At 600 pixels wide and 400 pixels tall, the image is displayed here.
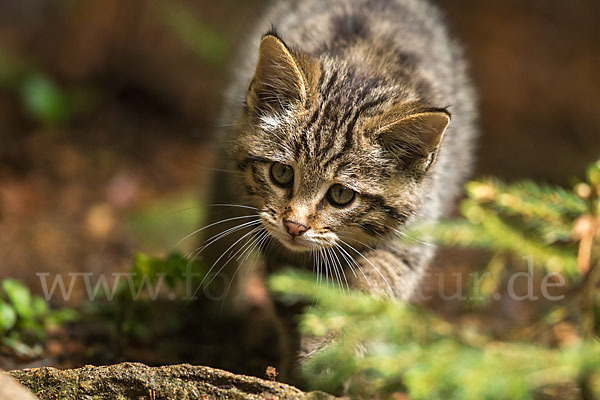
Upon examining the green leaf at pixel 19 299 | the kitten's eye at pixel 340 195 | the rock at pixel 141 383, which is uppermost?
the kitten's eye at pixel 340 195

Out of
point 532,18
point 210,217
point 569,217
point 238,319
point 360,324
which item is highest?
point 532,18

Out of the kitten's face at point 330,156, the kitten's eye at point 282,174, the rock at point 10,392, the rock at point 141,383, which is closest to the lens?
the rock at point 10,392

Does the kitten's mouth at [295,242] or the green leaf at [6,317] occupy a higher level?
the kitten's mouth at [295,242]

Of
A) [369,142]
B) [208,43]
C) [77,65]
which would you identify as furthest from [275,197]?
[77,65]

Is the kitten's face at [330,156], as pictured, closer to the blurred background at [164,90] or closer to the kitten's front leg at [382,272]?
the kitten's front leg at [382,272]

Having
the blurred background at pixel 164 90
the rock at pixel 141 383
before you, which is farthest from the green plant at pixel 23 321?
the blurred background at pixel 164 90

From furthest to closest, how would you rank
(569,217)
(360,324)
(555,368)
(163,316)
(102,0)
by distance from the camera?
(102,0) < (163,316) < (569,217) < (360,324) < (555,368)

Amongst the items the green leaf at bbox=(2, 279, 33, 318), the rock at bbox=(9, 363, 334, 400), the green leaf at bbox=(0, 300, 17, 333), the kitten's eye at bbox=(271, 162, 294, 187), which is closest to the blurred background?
the green leaf at bbox=(2, 279, 33, 318)

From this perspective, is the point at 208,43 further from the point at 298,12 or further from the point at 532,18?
the point at 532,18

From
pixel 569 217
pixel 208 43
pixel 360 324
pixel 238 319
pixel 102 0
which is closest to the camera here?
pixel 360 324
